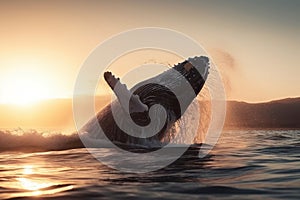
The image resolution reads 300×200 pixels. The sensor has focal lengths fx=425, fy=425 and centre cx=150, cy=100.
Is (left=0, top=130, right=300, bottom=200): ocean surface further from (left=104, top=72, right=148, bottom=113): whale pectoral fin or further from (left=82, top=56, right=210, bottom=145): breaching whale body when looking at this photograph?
(left=82, top=56, right=210, bottom=145): breaching whale body

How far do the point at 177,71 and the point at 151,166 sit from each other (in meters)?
7.85

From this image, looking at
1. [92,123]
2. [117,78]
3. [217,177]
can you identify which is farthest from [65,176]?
[92,123]

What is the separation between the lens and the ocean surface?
7.35 meters

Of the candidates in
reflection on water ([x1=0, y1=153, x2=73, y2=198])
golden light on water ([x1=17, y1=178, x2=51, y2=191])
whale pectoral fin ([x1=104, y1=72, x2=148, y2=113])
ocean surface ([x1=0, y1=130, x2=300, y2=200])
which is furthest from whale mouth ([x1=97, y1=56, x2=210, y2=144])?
golden light on water ([x1=17, y1=178, x2=51, y2=191])

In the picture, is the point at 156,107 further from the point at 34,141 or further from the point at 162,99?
the point at 34,141

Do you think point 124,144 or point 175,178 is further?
point 124,144

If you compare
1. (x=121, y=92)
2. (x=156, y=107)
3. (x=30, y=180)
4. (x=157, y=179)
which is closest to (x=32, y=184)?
(x=30, y=180)

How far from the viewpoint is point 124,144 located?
52.3ft

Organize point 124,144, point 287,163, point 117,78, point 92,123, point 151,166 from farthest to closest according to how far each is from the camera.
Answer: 1. point 92,123
2. point 124,144
3. point 117,78
4. point 287,163
5. point 151,166

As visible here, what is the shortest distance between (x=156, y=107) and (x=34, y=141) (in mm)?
4881

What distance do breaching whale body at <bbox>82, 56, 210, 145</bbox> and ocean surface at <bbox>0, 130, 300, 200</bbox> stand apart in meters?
3.46

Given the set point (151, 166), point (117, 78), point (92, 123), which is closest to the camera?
point (151, 166)

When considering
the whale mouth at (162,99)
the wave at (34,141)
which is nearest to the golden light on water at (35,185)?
the wave at (34,141)

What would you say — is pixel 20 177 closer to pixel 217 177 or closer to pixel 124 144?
pixel 217 177
